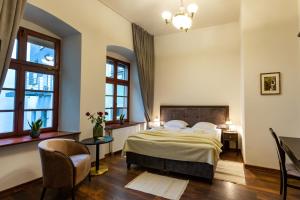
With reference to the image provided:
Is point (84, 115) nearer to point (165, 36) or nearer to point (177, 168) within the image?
point (177, 168)

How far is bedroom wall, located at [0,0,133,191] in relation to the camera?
103 inches

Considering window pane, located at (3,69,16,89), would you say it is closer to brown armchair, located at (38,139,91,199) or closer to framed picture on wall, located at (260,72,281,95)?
brown armchair, located at (38,139,91,199)

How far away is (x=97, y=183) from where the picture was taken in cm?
283

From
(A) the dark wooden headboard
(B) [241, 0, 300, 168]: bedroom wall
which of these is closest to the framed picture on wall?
(B) [241, 0, 300, 168]: bedroom wall

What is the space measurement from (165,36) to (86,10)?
2829 millimetres

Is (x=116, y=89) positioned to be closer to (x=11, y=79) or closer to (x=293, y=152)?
(x=11, y=79)

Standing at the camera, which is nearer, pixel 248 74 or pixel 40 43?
pixel 40 43

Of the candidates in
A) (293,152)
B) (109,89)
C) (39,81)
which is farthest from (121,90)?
(293,152)

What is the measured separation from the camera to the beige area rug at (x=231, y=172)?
2.95m

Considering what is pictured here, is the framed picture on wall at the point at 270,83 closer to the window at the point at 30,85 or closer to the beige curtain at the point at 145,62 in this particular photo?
the beige curtain at the point at 145,62

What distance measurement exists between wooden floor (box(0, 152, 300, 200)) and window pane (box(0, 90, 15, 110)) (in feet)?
4.16

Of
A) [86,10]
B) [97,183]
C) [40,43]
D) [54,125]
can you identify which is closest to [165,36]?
[86,10]

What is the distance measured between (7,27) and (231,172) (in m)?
4.22

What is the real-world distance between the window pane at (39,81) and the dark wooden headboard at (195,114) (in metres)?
3.25
